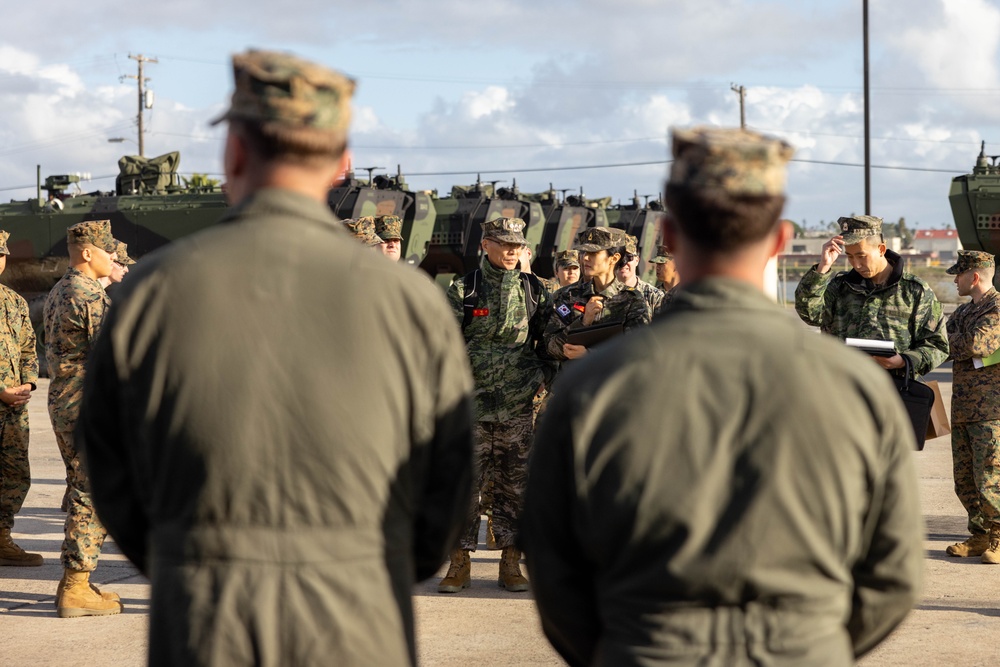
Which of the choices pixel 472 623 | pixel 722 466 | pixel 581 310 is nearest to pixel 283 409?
pixel 722 466

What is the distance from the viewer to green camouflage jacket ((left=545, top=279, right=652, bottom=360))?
6.80 meters

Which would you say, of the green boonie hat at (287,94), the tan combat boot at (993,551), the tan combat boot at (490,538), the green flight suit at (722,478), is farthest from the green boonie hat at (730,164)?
the tan combat boot at (993,551)

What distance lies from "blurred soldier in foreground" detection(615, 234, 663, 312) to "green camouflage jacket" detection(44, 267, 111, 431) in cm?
292

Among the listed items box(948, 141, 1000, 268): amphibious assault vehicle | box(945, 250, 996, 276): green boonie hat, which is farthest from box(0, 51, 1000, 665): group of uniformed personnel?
box(948, 141, 1000, 268): amphibious assault vehicle

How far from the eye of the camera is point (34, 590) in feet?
22.9

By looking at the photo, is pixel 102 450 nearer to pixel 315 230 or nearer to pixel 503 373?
pixel 315 230

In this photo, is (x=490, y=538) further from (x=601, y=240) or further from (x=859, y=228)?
(x=859, y=228)

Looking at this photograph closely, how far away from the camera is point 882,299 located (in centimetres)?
697

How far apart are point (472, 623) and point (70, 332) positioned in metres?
2.58

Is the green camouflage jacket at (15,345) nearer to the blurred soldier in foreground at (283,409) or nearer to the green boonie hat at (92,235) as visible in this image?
the green boonie hat at (92,235)

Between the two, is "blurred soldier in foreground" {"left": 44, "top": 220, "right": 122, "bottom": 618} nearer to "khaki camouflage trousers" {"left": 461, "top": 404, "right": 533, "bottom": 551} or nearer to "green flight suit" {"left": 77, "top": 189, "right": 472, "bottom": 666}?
"khaki camouflage trousers" {"left": 461, "top": 404, "right": 533, "bottom": 551}

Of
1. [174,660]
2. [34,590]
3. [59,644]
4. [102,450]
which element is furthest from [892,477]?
[34,590]

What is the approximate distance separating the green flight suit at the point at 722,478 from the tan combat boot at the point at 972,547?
5.85 metres

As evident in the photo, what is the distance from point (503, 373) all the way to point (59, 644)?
269cm
